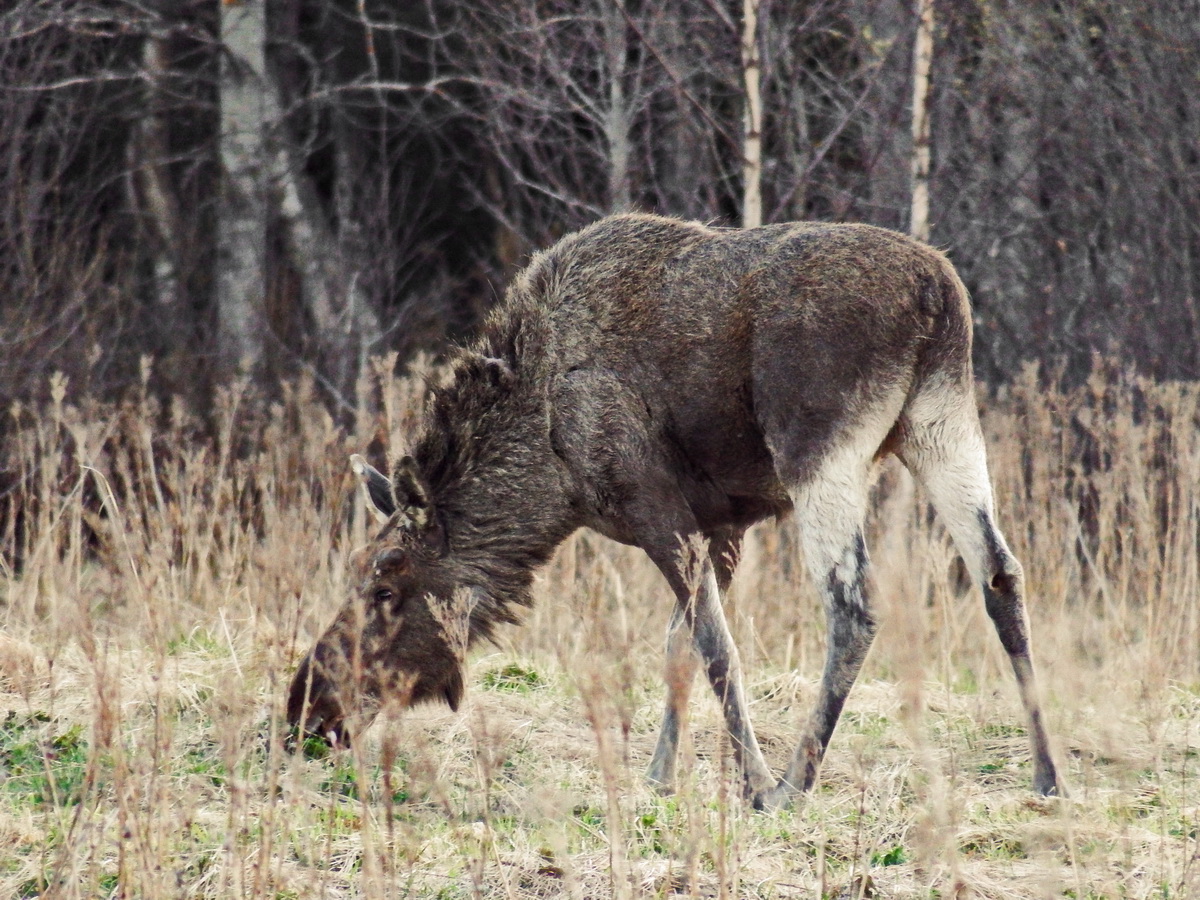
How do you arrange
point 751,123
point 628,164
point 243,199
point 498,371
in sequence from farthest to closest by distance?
point 243,199 < point 628,164 < point 751,123 < point 498,371

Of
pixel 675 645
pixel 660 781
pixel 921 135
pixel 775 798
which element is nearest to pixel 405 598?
pixel 675 645

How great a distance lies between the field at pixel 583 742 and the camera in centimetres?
326

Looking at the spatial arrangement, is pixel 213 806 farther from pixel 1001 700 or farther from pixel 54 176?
pixel 54 176

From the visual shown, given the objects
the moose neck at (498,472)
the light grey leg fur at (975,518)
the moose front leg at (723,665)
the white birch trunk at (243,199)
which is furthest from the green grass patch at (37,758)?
the white birch trunk at (243,199)

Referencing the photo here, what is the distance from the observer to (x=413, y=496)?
507 centimetres

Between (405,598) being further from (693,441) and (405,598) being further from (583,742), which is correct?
(693,441)

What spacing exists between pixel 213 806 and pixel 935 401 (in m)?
2.77

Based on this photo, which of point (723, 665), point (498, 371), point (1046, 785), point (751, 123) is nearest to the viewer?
point (1046, 785)

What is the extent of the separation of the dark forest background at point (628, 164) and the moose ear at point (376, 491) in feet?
7.29

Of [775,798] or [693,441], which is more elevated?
[693,441]

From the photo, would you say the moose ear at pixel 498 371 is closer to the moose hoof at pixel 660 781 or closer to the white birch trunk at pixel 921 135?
the moose hoof at pixel 660 781

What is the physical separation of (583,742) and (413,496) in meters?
1.19

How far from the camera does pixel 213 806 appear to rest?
442cm

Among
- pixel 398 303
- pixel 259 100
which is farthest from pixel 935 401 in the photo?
pixel 398 303
